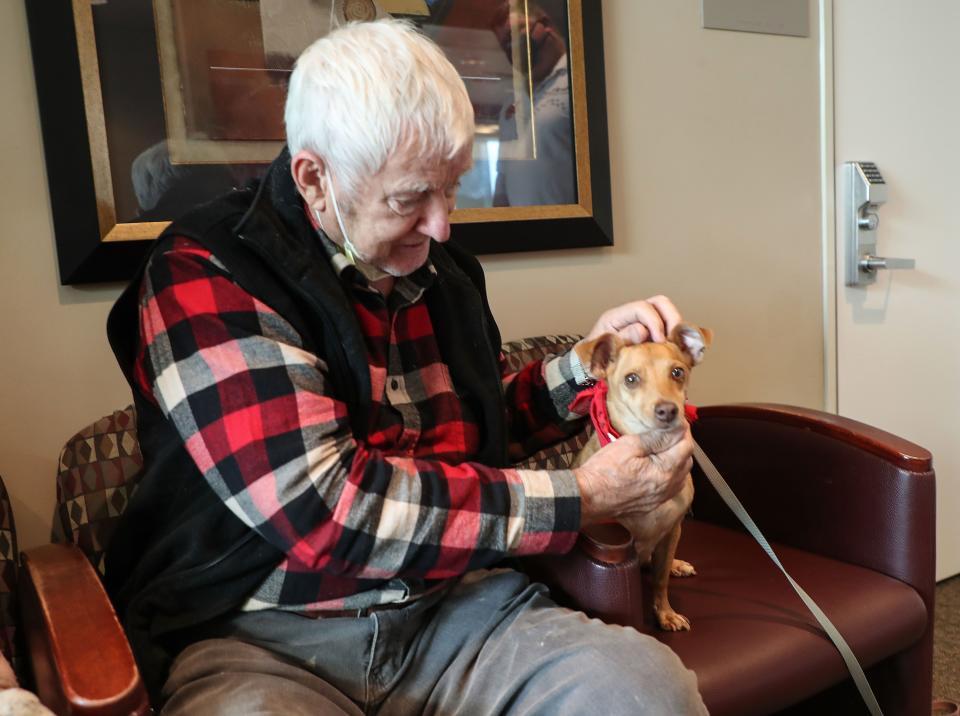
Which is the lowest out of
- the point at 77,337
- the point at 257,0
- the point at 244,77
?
the point at 77,337

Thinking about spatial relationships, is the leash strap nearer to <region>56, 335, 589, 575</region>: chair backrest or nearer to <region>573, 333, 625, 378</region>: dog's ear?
<region>573, 333, 625, 378</region>: dog's ear

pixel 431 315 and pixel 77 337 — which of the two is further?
pixel 77 337

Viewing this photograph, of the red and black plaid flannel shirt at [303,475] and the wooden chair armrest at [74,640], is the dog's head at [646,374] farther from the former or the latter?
the wooden chair armrest at [74,640]

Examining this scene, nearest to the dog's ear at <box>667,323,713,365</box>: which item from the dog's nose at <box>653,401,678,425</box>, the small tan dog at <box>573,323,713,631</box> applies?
the small tan dog at <box>573,323,713,631</box>

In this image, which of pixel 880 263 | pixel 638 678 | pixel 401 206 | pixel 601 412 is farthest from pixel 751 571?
pixel 880 263

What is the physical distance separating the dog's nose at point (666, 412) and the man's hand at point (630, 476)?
0.03 m

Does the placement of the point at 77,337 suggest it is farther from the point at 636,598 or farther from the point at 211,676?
the point at 636,598

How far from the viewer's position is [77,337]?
4.66ft

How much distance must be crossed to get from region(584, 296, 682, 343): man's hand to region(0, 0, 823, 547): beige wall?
1.69 feet

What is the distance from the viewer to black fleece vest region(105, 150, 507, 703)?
3.26ft

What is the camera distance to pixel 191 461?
1043 millimetres

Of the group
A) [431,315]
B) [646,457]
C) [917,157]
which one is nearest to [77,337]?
[431,315]

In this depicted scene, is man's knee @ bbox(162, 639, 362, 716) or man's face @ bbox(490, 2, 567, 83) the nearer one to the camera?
man's knee @ bbox(162, 639, 362, 716)

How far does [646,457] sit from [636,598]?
20 centimetres
